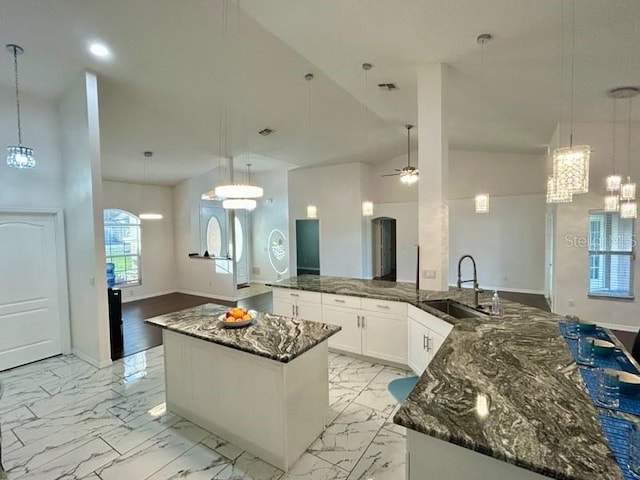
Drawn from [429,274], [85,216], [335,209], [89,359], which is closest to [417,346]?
[429,274]

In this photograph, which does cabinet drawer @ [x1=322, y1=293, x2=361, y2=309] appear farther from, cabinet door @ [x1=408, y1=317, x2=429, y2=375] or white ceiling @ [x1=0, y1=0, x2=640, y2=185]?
white ceiling @ [x1=0, y1=0, x2=640, y2=185]

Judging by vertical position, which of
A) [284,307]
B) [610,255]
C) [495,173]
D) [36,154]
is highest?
[495,173]

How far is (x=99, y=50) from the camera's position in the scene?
3.54 m

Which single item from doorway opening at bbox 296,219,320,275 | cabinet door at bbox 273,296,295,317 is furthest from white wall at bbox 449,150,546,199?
cabinet door at bbox 273,296,295,317

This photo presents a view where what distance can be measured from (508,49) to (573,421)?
3.16 metres

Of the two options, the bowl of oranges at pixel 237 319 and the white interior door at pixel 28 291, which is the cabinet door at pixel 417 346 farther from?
the white interior door at pixel 28 291

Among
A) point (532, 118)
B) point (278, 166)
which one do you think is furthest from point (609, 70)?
point (278, 166)

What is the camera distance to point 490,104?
4336 mm

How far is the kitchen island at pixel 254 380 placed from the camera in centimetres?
221

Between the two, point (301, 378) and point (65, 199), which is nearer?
point (301, 378)

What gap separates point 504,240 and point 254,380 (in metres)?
7.57

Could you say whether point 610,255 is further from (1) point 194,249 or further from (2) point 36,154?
(1) point 194,249

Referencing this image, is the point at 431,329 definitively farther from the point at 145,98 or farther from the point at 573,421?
the point at 145,98

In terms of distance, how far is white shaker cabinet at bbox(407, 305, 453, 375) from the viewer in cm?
291
